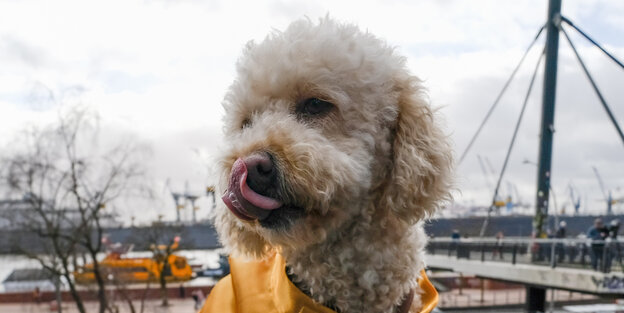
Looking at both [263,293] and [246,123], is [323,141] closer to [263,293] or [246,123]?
[246,123]

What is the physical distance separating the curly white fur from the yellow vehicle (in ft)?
52.3

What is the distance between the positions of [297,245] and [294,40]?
0.70m

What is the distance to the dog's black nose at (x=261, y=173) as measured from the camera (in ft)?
4.75

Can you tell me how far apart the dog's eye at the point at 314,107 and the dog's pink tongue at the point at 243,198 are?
32cm

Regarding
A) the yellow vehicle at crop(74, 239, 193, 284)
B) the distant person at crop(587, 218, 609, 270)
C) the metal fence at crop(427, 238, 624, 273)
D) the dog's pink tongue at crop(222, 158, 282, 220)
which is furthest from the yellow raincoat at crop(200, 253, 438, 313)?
the yellow vehicle at crop(74, 239, 193, 284)

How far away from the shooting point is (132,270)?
26.6 m

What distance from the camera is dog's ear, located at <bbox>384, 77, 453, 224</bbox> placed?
1.64 meters

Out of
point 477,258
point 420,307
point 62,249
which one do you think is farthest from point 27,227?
point 420,307

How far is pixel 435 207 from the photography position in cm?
175

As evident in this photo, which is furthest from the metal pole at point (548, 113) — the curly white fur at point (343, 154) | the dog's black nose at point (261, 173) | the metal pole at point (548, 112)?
the dog's black nose at point (261, 173)

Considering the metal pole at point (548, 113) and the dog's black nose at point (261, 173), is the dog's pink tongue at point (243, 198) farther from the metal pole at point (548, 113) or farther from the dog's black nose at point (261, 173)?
the metal pole at point (548, 113)

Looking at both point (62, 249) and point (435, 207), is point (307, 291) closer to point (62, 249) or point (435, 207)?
point (435, 207)

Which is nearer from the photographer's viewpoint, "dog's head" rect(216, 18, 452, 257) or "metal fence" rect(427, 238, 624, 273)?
"dog's head" rect(216, 18, 452, 257)

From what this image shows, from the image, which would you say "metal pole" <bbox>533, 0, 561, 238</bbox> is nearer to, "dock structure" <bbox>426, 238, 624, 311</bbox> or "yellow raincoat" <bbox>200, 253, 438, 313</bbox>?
"dock structure" <bbox>426, 238, 624, 311</bbox>
